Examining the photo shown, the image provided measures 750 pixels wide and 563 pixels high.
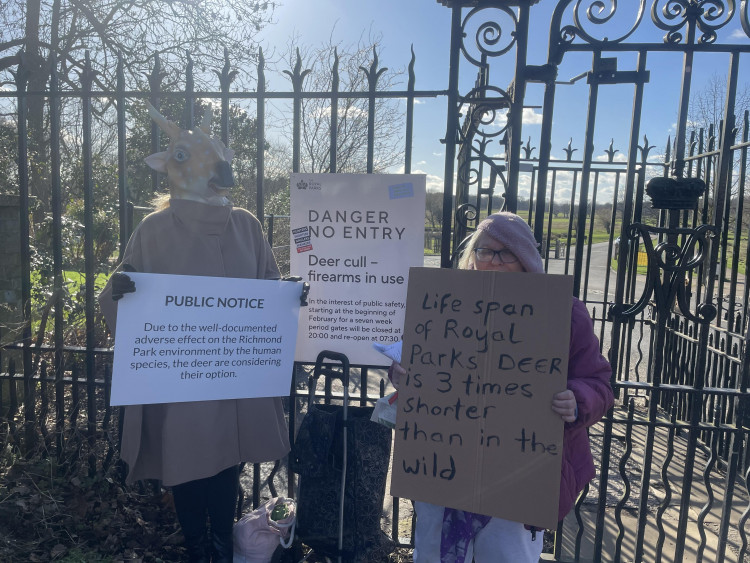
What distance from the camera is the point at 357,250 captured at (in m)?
2.84

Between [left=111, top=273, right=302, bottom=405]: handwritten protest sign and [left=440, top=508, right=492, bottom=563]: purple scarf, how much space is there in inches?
40.6

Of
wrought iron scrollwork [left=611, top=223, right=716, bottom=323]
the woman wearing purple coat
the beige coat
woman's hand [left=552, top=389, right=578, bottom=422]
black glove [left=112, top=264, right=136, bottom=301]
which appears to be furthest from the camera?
wrought iron scrollwork [left=611, top=223, right=716, bottom=323]

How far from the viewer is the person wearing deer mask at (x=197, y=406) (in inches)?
96.3

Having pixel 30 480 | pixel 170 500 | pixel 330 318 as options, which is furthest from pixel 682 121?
pixel 30 480

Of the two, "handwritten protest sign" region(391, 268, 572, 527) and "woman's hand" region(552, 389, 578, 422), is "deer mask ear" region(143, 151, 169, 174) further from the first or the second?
"woman's hand" region(552, 389, 578, 422)

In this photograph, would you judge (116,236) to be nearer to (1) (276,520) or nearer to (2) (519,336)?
(1) (276,520)

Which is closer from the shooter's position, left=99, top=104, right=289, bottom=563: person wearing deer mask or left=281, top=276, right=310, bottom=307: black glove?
left=99, top=104, right=289, bottom=563: person wearing deer mask

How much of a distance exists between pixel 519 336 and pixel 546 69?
1.55 m

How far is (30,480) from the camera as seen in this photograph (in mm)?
3139

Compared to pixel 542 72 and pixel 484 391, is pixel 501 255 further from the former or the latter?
pixel 542 72

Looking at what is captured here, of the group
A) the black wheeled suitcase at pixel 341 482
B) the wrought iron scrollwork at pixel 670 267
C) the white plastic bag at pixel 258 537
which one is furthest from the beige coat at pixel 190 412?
the wrought iron scrollwork at pixel 670 267

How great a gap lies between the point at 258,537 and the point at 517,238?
1.99 metres

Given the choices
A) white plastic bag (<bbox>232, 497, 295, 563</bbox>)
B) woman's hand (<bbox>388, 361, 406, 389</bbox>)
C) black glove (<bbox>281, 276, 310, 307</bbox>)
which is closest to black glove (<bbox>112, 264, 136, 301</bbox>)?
black glove (<bbox>281, 276, 310, 307</bbox>)

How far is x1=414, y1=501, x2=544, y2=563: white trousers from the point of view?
6.39ft
